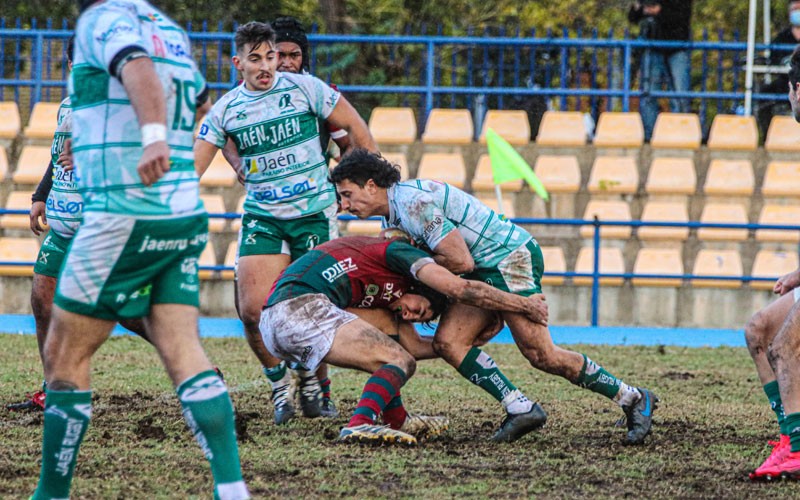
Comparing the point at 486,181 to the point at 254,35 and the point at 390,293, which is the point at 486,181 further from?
the point at 390,293

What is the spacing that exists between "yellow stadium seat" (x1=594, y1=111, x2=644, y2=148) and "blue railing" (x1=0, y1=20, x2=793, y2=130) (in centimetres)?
31

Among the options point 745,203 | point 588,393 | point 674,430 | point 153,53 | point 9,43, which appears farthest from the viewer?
point 9,43

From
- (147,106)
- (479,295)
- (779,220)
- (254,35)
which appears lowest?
(779,220)

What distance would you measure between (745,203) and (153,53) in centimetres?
1121

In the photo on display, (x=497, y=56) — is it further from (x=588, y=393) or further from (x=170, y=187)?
(x=170, y=187)

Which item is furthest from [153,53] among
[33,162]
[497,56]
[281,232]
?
[497,56]

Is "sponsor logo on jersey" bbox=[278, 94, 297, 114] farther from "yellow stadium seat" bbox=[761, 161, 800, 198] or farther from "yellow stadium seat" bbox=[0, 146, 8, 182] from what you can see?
"yellow stadium seat" bbox=[761, 161, 800, 198]

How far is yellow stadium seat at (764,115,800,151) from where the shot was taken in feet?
47.3

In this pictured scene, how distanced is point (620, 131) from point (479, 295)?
30.2 feet

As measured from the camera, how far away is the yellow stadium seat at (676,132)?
14320 millimetres

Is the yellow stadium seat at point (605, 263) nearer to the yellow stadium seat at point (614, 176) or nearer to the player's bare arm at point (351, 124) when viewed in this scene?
the yellow stadium seat at point (614, 176)

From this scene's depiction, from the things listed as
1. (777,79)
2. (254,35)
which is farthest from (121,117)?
(777,79)

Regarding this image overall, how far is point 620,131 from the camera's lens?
570 inches

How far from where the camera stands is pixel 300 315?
18.9 feet
